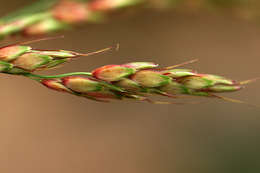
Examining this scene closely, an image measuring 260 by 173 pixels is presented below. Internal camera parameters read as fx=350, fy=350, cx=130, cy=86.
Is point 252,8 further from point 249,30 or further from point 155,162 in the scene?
point 155,162

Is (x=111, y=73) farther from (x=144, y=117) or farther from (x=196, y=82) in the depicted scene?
(x=144, y=117)

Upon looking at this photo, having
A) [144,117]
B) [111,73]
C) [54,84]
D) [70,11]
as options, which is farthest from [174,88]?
[144,117]

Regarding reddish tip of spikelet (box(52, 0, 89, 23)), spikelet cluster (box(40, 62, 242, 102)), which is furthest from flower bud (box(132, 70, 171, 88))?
reddish tip of spikelet (box(52, 0, 89, 23))

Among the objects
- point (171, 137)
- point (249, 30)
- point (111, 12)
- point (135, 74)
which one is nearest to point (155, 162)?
point (171, 137)

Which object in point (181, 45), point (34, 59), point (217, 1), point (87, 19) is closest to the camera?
point (34, 59)

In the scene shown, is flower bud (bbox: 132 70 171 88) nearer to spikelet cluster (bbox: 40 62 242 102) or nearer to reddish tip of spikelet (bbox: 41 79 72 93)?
spikelet cluster (bbox: 40 62 242 102)

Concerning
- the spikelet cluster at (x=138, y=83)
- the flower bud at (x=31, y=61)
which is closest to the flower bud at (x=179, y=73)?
the spikelet cluster at (x=138, y=83)

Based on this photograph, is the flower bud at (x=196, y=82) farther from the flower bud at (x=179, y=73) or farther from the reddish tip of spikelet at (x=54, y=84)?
the reddish tip of spikelet at (x=54, y=84)

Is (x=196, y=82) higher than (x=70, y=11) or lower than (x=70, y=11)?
lower
